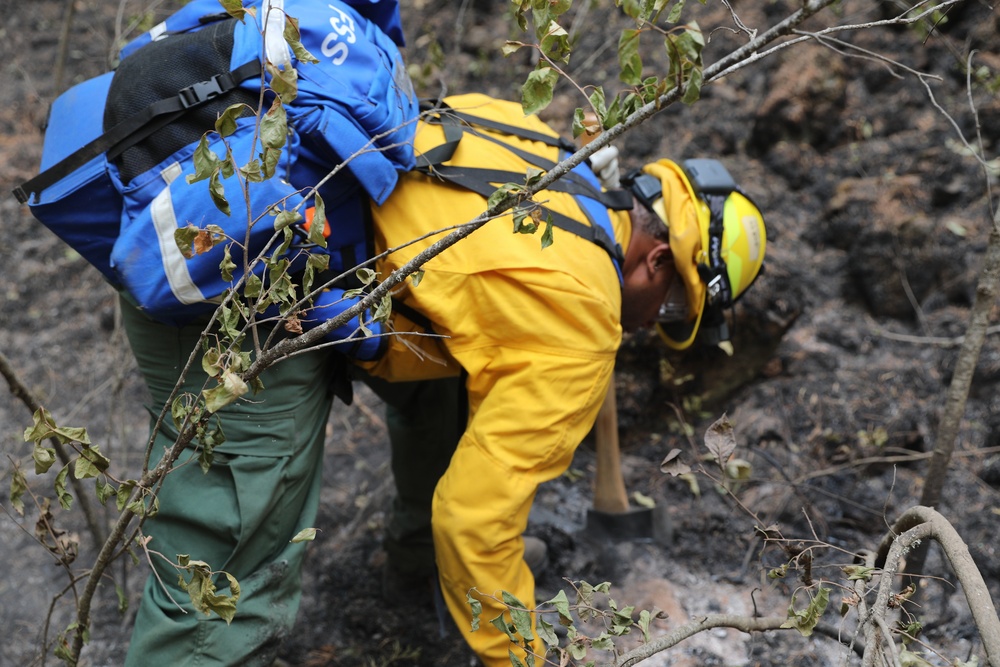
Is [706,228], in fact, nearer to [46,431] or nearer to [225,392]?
[225,392]

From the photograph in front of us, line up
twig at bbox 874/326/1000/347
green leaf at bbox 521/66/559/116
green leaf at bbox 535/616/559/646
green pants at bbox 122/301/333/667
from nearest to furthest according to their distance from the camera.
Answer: green leaf at bbox 521/66/559/116, green leaf at bbox 535/616/559/646, green pants at bbox 122/301/333/667, twig at bbox 874/326/1000/347

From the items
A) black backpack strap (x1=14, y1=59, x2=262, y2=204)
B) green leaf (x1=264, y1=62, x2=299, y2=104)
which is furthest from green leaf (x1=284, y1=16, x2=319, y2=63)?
black backpack strap (x1=14, y1=59, x2=262, y2=204)

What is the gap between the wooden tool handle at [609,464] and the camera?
10.5 feet

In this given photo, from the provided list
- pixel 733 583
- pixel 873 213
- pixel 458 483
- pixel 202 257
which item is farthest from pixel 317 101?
pixel 873 213

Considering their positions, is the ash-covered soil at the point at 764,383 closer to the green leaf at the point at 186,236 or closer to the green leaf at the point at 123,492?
the green leaf at the point at 123,492

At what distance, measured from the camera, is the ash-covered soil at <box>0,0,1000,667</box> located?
119 inches

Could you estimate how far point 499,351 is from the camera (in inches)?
83.9

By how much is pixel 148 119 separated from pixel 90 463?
798 millimetres

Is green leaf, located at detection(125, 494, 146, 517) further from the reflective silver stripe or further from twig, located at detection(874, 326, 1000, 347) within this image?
twig, located at detection(874, 326, 1000, 347)

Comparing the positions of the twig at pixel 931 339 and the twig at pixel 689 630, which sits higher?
the twig at pixel 689 630

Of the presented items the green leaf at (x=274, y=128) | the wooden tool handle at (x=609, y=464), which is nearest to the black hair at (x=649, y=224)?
the wooden tool handle at (x=609, y=464)

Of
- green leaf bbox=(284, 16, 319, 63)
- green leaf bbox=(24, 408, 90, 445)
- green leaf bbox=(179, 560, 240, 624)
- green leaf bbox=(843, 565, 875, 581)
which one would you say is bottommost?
green leaf bbox=(843, 565, 875, 581)

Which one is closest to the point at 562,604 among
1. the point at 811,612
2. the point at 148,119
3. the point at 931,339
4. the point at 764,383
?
the point at 811,612

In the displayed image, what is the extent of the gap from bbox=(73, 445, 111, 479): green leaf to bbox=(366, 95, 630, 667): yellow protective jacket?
2.45 feet
